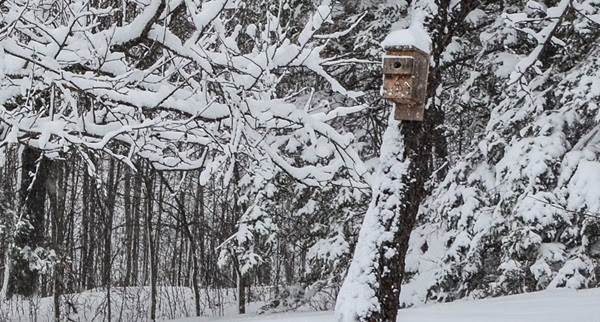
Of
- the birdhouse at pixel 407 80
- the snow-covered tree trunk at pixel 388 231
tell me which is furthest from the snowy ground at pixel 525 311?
the birdhouse at pixel 407 80

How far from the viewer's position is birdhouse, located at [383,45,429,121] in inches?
148

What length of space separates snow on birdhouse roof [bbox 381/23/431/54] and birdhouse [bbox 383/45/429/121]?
20 mm

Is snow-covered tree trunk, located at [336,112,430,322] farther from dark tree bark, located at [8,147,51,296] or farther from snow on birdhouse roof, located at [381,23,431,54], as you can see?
dark tree bark, located at [8,147,51,296]

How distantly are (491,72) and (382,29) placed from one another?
141cm

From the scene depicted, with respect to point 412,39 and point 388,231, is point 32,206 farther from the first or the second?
point 412,39

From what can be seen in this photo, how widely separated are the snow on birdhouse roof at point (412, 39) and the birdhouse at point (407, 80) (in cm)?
2

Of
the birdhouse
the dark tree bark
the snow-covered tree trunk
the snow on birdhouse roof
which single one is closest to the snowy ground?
the snow-covered tree trunk

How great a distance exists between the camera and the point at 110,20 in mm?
6805

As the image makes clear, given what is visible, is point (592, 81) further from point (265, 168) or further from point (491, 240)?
point (265, 168)

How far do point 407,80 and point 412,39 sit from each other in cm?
21

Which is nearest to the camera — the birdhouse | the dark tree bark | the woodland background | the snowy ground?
the birdhouse

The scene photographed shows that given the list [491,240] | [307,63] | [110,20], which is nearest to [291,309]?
[491,240]

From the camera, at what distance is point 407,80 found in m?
3.79

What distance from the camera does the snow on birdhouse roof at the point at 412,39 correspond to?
377 cm
